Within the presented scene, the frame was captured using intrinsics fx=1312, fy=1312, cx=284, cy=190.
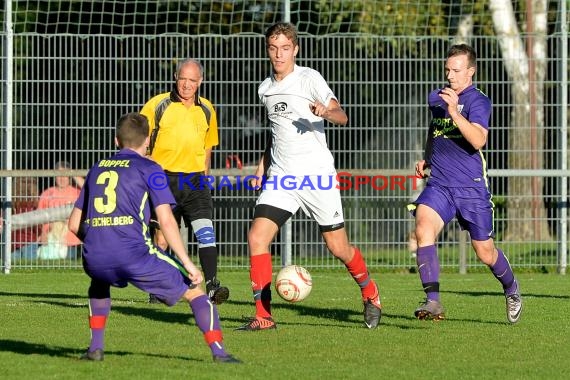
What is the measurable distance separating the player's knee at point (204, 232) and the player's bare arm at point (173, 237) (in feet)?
14.0

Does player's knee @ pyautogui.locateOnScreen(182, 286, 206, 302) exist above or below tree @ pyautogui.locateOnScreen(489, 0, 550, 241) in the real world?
below

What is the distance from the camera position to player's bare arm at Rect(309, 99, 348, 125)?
927 centimetres

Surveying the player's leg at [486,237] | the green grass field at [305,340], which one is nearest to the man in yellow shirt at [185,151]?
the green grass field at [305,340]

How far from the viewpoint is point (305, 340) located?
918 centimetres

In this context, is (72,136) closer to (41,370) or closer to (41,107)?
(41,107)

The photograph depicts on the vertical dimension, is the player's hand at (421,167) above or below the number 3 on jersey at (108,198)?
above

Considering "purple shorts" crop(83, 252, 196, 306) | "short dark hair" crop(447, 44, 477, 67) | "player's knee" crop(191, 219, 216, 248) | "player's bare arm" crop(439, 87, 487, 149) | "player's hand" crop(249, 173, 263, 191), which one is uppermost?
"short dark hair" crop(447, 44, 477, 67)

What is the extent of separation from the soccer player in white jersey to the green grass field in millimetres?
463

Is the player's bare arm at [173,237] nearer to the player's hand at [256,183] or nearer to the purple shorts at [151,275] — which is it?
the purple shorts at [151,275]

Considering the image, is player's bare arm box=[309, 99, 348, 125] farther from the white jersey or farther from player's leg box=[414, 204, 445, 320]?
player's leg box=[414, 204, 445, 320]

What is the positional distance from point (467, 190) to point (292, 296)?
167cm

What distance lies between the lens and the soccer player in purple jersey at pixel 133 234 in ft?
24.7

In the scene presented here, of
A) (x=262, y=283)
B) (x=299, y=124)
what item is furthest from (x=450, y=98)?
(x=262, y=283)

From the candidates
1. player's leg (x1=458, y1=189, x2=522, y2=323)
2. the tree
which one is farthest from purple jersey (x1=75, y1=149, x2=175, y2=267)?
the tree
